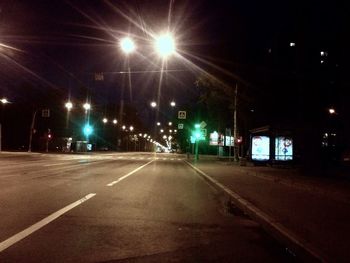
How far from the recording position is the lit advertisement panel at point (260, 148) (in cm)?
3841

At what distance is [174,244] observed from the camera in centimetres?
874

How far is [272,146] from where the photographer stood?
38.1m

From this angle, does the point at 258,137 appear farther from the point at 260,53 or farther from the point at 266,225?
the point at 266,225

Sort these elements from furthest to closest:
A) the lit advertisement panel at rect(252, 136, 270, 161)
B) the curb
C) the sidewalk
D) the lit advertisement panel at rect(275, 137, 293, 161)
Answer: the lit advertisement panel at rect(252, 136, 270, 161), the lit advertisement panel at rect(275, 137, 293, 161), the sidewalk, the curb

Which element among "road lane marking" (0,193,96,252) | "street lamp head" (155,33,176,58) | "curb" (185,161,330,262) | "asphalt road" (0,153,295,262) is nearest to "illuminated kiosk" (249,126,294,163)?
"street lamp head" (155,33,176,58)

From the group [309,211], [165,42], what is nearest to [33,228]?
[309,211]

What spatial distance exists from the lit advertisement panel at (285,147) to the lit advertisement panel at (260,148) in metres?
0.88

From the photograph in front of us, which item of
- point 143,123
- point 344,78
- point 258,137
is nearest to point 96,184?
point 344,78

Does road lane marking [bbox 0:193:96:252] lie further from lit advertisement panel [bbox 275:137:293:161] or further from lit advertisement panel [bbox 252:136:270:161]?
lit advertisement panel [bbox 252:136:270:161]

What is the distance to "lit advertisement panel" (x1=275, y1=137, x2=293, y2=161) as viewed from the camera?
123ft

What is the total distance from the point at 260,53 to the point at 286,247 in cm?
2113

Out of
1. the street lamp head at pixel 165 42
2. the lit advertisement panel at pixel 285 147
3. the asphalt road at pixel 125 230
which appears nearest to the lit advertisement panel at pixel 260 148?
the lit advertisement panel at pixel 285 147

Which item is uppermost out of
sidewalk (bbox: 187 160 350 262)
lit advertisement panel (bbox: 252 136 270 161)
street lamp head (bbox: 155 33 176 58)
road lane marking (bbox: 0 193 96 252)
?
street lamp head (bbox: 155 33 176 58)

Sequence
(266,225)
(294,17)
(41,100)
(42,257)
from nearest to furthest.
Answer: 1. (42,257)
2. (266,225)
3. (294,17)
4. (41,100)
